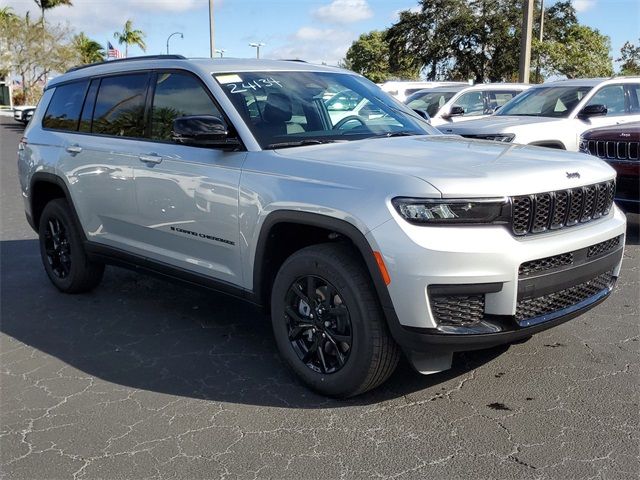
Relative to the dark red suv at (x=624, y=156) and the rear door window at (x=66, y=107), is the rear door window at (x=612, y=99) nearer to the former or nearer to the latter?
the dark red suv at (x=624, y=156)

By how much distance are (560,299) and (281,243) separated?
1.53m

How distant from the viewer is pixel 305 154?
12.2 feet

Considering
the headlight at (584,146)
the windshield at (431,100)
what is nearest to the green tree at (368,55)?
the windshield at (431,100)

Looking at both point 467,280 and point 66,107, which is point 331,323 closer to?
point 467,280

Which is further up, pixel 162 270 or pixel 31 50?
pixel 31 50

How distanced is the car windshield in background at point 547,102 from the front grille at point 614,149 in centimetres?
212

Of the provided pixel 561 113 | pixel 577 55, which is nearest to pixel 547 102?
pixel 561 113

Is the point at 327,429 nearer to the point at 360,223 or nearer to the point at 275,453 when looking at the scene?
the point at 275,453

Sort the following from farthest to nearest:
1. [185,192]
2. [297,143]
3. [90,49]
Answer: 1. [90,49]
2. [185,192]
3. [297,143]

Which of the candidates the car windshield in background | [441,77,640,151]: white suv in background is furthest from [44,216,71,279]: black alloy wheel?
the car windshield in background

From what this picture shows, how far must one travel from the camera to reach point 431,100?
563 inches

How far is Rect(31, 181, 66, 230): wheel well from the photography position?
578 cm

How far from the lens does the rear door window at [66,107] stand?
5.48 metres

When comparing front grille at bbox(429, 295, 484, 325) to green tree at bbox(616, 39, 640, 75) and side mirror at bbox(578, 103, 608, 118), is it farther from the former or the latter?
green tree at bbox(616, 39, 640, 75)
